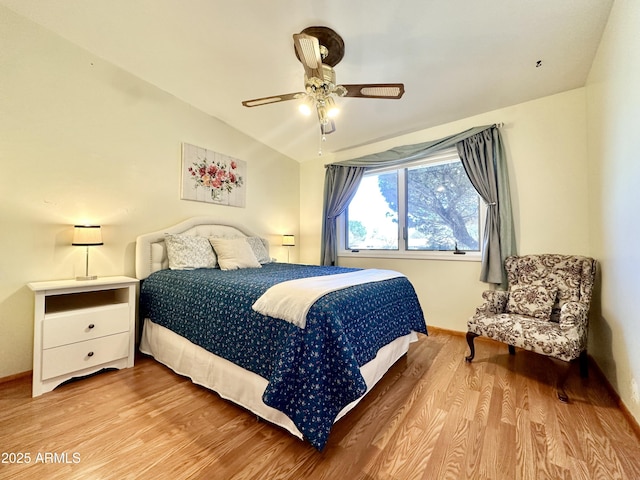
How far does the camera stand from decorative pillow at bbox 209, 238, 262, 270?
106 inches

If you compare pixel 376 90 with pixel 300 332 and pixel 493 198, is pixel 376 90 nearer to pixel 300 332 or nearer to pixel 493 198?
pixel 300 332

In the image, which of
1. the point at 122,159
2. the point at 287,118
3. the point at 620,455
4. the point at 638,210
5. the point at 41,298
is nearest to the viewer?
the point at 620,455

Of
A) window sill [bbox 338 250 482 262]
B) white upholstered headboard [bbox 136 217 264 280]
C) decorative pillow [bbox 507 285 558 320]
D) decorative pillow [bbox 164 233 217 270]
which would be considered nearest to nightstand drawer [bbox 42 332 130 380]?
white upholstered headboard [bbox 136 217 264 280]

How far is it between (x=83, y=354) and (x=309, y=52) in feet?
8.60

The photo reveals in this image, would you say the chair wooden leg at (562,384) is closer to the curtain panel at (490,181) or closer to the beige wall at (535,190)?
the curtain panel at (490,181)

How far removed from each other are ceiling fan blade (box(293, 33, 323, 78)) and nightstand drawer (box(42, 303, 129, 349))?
2306 mm

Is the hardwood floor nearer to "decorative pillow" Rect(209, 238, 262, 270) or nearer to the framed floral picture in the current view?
"decorative pillow" Rect(209, 238, 262, 270)

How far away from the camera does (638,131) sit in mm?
1391

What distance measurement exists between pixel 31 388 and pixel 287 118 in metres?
3.31

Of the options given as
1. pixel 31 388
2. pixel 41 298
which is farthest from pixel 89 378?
pixel 41 298

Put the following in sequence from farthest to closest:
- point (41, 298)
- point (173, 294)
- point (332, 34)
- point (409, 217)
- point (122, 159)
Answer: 1. point (409, 217)
2. point (122, 159)
3. point (173, 294)
4. point (332, 34)
5. point (41, 298)

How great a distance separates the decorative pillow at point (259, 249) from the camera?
334 cm

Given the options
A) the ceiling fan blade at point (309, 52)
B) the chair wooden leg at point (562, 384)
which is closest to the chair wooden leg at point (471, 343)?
the chair wooden leg at point (562, 384)

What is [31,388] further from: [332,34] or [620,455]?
[620,455]
